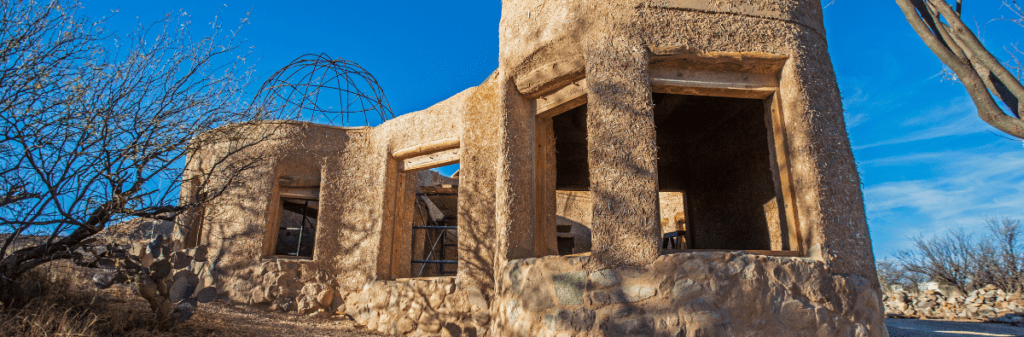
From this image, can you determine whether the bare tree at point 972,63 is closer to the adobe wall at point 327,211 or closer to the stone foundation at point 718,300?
the stone foundation at point 718,300

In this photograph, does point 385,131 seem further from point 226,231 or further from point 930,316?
point 930,316

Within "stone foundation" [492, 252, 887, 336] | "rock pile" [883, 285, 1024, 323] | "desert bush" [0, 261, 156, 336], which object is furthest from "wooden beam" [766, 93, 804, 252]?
"rock pile" [883, 285, 1024, 323]

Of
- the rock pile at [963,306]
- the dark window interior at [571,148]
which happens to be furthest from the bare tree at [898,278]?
the dark window interior at [571,148]

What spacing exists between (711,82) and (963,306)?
11.0 meters

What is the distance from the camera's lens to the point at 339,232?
665cm

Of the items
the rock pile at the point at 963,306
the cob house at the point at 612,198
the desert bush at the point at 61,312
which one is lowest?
the rock pile at the point at 963,306

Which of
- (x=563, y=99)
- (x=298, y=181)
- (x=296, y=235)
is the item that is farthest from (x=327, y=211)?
(x=296, y=235)

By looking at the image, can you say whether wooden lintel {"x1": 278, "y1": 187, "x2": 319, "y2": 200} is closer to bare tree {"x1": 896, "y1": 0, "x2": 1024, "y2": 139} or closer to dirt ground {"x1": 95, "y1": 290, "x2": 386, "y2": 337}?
dirt ground {"x1": 95, "y1": 290, "x2": 386, "y2": 337}

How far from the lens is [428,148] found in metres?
6.25

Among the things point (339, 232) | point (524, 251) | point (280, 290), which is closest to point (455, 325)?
point (524, 251)

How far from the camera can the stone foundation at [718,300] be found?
331 cm

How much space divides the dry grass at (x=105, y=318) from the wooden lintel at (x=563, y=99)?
325 cm

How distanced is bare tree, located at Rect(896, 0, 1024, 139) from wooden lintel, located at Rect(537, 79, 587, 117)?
2666 mm

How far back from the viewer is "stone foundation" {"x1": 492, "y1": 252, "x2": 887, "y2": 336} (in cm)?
331
